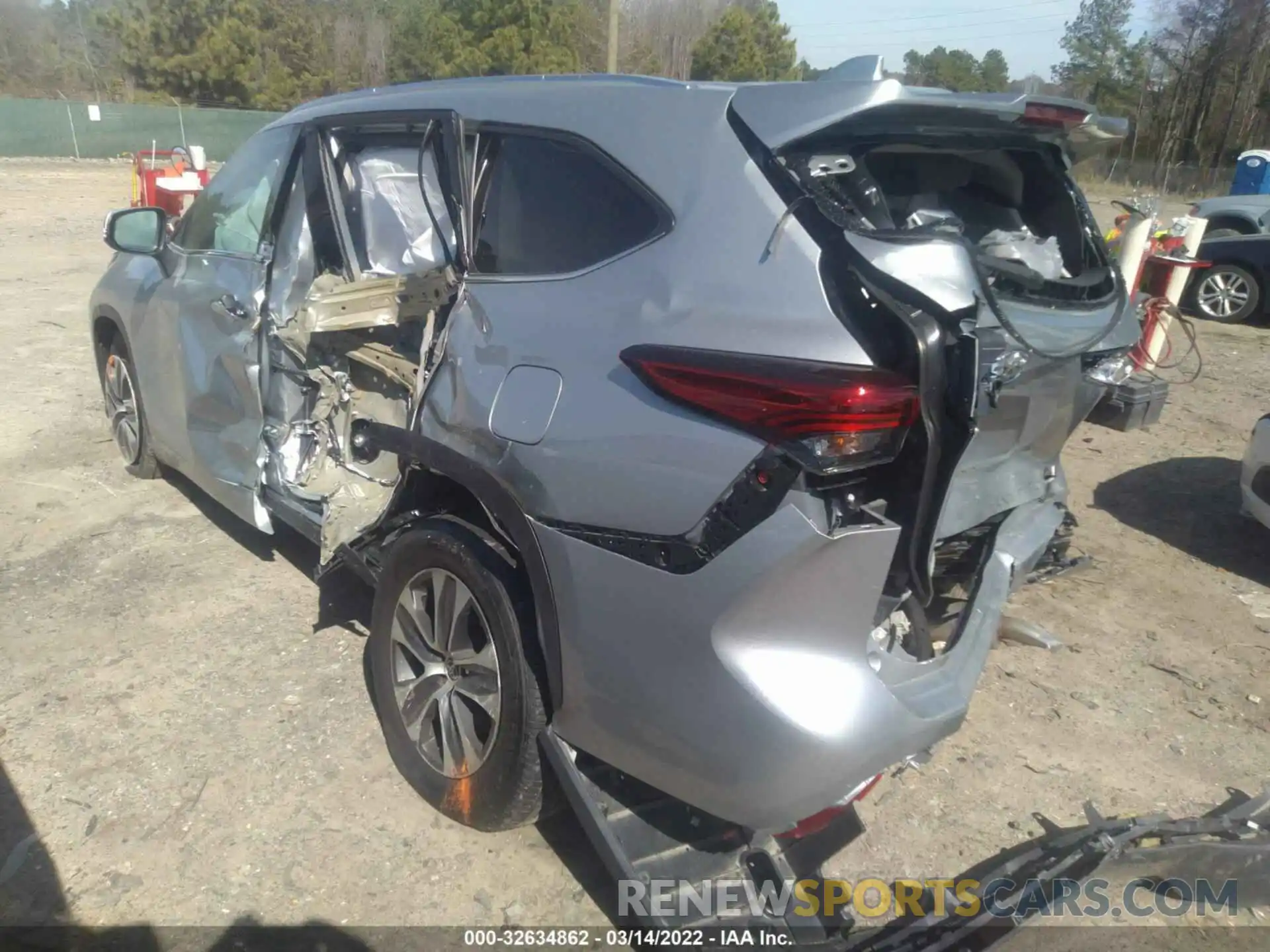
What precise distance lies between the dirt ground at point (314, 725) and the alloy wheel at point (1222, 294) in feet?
22.9

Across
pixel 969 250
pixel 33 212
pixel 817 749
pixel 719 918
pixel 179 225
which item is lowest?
pixel 33 212

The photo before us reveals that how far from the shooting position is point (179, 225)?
4.54 metres

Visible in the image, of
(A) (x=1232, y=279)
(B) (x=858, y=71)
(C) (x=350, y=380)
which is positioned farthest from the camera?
(A) (x=1232, y=279)

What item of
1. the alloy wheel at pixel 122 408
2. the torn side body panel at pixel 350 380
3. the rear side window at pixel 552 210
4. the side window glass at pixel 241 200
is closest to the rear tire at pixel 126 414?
the alloy wheel at pixel 122 408

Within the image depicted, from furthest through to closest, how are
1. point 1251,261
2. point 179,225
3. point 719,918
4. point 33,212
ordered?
1. point 33,212
2. point 1251,261
3. point 179,225
4. point 719,918

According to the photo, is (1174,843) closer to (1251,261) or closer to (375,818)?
(375,818)

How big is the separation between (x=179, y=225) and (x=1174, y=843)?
4.66 m

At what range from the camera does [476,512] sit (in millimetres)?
2867

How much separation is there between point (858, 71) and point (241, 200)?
9.15ft

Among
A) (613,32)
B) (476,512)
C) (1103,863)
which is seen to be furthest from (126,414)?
(613,32)

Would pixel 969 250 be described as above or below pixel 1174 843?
above

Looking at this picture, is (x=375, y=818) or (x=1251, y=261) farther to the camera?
(x=1251, y=261)

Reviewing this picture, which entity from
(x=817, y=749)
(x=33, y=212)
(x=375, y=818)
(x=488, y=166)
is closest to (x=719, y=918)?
(x=817, y=749)

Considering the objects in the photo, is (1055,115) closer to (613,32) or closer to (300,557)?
(300,557)
